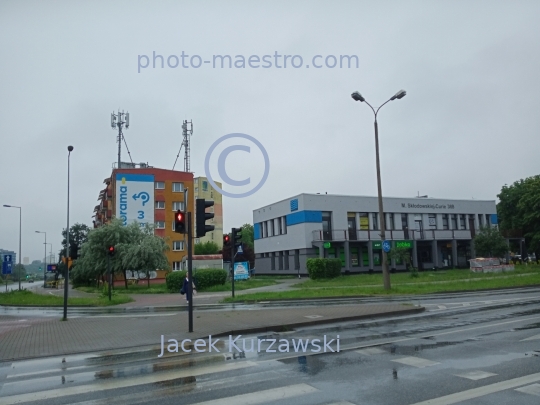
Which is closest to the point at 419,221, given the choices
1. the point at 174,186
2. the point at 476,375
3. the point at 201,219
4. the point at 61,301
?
the point at 174,186

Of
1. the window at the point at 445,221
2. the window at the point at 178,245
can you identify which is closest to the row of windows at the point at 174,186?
the window at the point at 178,245

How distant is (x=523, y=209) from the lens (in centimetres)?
5397

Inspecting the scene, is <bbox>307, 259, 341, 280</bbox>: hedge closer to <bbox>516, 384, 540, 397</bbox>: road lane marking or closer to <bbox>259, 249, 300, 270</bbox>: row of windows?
<bbox>259, 249, 300, 270</bbox>: row of windows

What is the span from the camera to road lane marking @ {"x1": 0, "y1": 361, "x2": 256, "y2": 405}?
6.80m

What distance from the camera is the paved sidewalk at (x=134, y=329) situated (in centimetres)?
1116

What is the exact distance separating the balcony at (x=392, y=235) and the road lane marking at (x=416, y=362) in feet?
135

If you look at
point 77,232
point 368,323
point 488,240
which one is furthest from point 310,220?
point 77,232

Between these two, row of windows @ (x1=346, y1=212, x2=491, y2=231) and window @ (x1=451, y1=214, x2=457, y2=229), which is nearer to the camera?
row of windows @ (x1=346, y1=212, x2=491, y2=231)

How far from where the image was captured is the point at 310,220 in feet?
166

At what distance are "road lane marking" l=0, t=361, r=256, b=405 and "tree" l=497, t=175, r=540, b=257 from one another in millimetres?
48420

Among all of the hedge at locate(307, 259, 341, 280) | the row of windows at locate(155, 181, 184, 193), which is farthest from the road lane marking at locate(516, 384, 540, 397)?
the row of windows at locate(155, 181, 184, 193)

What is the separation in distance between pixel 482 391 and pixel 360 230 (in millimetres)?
46880

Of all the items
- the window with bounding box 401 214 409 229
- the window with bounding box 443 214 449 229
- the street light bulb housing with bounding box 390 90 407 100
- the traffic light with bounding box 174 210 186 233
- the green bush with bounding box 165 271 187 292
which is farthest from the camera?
the window with bounding box 443 214 449 229

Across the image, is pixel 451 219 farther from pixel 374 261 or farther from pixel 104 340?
pixel 104 340
